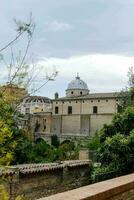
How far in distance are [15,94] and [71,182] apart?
52.6ft

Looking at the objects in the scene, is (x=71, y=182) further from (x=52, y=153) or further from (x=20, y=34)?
(x=20, y=34)

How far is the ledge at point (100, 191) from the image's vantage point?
370cm

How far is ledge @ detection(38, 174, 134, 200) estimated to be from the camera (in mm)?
3699

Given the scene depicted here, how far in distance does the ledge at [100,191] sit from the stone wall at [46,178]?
925cm

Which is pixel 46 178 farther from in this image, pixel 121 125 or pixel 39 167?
pixel 121 125

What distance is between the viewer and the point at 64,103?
60.6 metres

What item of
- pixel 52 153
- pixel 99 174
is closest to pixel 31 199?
pixel 99 174

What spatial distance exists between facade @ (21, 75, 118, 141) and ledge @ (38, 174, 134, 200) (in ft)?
158

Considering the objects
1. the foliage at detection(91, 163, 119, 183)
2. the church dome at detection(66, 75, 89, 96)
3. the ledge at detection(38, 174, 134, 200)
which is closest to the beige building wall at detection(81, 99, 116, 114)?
the church dome at detection(66, 75, 89, 96)

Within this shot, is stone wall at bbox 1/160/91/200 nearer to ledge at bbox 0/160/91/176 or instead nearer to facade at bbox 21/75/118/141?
ledge at bbox 0/160/91/176

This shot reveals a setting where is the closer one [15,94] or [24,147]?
[15,94]

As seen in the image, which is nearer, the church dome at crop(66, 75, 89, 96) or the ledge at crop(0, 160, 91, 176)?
the ledge at crop(0, 160, 91, 176)

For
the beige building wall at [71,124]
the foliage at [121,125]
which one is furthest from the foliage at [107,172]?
the beige building wall at [71,124]

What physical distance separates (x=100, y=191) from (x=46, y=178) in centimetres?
1352
